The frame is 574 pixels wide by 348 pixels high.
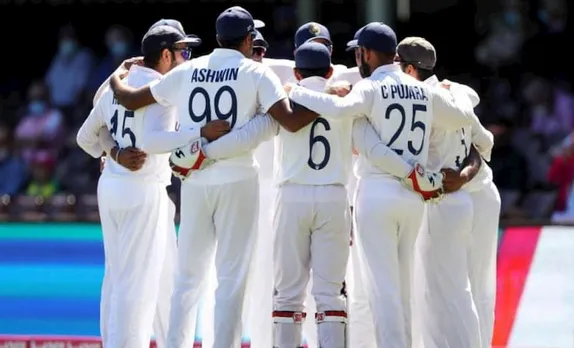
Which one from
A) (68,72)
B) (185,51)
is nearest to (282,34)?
(68,72)

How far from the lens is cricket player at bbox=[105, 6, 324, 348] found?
761cm

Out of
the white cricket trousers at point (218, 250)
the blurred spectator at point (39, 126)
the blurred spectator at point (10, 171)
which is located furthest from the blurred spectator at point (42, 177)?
the white cricket trousers at point (218, 250)

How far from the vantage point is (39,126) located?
1667 centimetres

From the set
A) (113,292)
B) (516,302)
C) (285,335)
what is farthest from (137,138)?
(516,302)

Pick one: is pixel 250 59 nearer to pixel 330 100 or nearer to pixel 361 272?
pixel 330 100

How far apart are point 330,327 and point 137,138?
156cm

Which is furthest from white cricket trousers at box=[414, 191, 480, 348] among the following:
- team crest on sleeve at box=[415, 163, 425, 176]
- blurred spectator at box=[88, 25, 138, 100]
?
blurred spectator at box=[88, 25, 138, 100]

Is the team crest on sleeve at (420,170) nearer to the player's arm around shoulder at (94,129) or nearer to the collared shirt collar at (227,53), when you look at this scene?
the collared shirt collar at (227,53)

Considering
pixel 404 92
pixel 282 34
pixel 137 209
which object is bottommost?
pixel 137 209

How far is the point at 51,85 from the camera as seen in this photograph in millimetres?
17219

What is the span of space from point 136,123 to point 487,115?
7.55m

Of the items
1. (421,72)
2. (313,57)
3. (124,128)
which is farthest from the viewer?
(124,128)

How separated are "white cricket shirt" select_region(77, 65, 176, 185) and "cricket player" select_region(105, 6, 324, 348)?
10.7 inches

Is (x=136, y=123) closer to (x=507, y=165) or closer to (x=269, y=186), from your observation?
(x=269, y=186)
